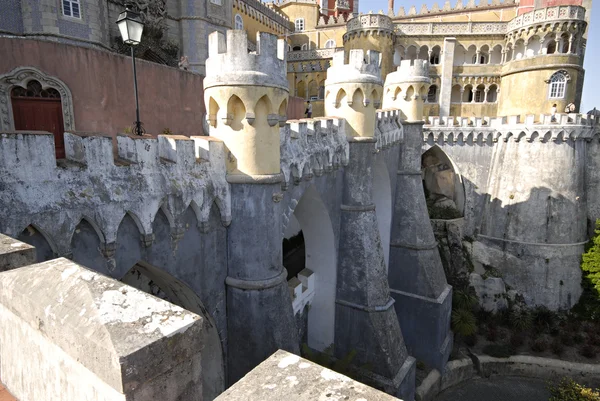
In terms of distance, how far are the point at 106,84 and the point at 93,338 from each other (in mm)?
8478

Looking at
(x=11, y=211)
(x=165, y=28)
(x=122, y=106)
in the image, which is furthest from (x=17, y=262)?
(x=165, y=28)

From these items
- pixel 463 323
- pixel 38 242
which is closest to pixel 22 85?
pixel 38 242

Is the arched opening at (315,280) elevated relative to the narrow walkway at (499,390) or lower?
elevated

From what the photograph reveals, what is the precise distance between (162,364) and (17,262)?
1.82 metres

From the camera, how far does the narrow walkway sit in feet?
53.1

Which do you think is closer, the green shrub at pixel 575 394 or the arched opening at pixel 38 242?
the arched opening at pixel 38 242

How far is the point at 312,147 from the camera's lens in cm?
846

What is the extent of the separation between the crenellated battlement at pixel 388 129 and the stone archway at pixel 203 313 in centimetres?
742

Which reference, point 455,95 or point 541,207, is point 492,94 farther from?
point 541,207

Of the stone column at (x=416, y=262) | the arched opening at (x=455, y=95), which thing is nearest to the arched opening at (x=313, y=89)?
the arched opening at (x=455, y=95)

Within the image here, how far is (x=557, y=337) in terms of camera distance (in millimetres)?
20094

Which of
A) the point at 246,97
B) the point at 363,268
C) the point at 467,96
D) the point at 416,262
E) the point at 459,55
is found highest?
the point at 459,55

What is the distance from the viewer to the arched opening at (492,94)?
33.0 meters

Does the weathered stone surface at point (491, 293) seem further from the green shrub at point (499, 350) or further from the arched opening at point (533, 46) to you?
the arched opening at point (533, 46)
